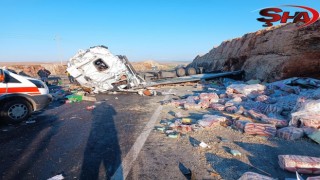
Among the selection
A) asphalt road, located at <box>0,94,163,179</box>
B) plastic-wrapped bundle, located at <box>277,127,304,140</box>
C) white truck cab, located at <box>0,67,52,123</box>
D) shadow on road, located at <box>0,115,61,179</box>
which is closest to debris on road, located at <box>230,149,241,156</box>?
plastic-wrapped bundle, located at <box>277,127,304,140</box>

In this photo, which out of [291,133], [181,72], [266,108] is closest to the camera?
[291,133]

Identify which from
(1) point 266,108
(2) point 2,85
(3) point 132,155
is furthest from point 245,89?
(2) point 2,85

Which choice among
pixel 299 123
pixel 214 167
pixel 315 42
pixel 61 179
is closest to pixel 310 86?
pixel 315 42

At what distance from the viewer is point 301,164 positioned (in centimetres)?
330

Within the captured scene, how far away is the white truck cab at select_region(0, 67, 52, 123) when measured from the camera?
6.39 metres

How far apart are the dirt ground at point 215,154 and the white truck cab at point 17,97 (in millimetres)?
3822

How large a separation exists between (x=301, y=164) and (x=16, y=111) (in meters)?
6.74

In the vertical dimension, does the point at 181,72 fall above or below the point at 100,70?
below

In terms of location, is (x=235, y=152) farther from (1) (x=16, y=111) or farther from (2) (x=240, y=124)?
(1) (x=16, y=111)

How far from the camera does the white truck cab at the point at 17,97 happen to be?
6.39 m

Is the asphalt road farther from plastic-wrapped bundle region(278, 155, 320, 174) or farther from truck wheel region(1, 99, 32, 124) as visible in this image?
plastic-wrapped bundle region(278, 155, 320, 174)

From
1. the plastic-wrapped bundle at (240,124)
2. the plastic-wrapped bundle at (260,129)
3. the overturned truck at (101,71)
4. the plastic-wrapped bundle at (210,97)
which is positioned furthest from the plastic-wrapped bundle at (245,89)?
the overturned truck at (101,71)

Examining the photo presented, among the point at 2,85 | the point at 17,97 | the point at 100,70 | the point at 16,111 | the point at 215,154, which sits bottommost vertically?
the point at 215,154

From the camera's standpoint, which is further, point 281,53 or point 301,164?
point 281,53
